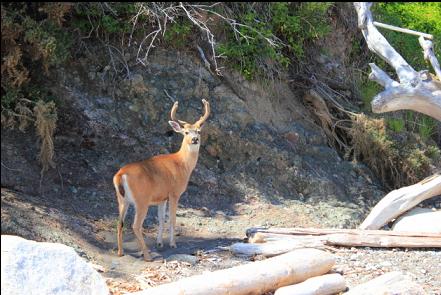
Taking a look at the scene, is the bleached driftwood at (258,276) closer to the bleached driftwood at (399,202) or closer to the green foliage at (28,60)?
the bleached driftwood at (399,202)

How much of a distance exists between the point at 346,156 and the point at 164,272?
6.03m

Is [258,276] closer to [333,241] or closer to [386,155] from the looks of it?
[333,241]

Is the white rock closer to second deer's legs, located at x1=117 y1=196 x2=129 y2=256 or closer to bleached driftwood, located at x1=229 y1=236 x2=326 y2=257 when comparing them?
bleached driftwood, located at x1=229 y1=236 x2=326 y2=257

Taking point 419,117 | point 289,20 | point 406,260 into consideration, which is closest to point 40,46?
point 289,20

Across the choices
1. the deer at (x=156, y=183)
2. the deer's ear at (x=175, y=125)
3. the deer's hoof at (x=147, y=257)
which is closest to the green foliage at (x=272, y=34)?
the deer's ear at (x=175, y=125)

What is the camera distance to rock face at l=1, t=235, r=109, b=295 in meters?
7.30

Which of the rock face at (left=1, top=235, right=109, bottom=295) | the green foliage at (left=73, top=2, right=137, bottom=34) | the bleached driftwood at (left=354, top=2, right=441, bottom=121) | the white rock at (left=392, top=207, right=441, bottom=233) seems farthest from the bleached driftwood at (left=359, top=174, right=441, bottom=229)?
the rock face at (left=1, top=235, right=109, bottom=295)

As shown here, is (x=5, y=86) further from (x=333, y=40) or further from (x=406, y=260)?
(x=333, y=40)

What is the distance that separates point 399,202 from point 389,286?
343cm

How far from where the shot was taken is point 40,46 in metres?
11.3

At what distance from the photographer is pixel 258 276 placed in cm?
862

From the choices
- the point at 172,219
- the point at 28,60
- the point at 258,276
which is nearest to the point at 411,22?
the point at 28,60

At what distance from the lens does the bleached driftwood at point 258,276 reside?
7.96 m

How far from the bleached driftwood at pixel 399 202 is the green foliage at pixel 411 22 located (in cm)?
513
